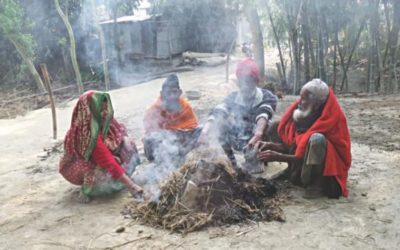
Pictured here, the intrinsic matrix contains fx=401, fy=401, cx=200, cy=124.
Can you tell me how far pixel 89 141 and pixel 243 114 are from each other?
173 cm

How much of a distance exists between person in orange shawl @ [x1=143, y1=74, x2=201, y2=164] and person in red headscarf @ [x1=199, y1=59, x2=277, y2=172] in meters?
0.35

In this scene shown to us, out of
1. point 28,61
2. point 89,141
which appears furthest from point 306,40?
point 28,61

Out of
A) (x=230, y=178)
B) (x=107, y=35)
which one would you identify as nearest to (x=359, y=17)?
(x=230, y=178)

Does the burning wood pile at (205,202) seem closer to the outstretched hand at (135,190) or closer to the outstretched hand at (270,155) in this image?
the outstretched hand at (135,190)

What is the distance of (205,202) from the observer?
3.38 metres

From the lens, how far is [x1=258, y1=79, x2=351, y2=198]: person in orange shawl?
3.49 metres

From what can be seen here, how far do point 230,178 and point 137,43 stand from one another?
1638 cm

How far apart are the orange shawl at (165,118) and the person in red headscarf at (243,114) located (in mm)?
411

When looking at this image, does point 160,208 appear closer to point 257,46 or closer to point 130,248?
point 130,248

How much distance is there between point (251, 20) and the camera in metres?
13.0

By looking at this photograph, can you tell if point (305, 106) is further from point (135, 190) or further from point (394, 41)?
point (394, 41)

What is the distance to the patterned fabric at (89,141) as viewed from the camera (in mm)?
3832

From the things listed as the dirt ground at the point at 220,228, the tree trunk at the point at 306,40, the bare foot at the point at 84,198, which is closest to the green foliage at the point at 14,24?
the dirt ground at the point at 220,228

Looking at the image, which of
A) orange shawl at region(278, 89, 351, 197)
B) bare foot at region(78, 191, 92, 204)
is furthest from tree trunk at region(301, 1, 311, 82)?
bare foot at region(78, 191, 92, 204)
